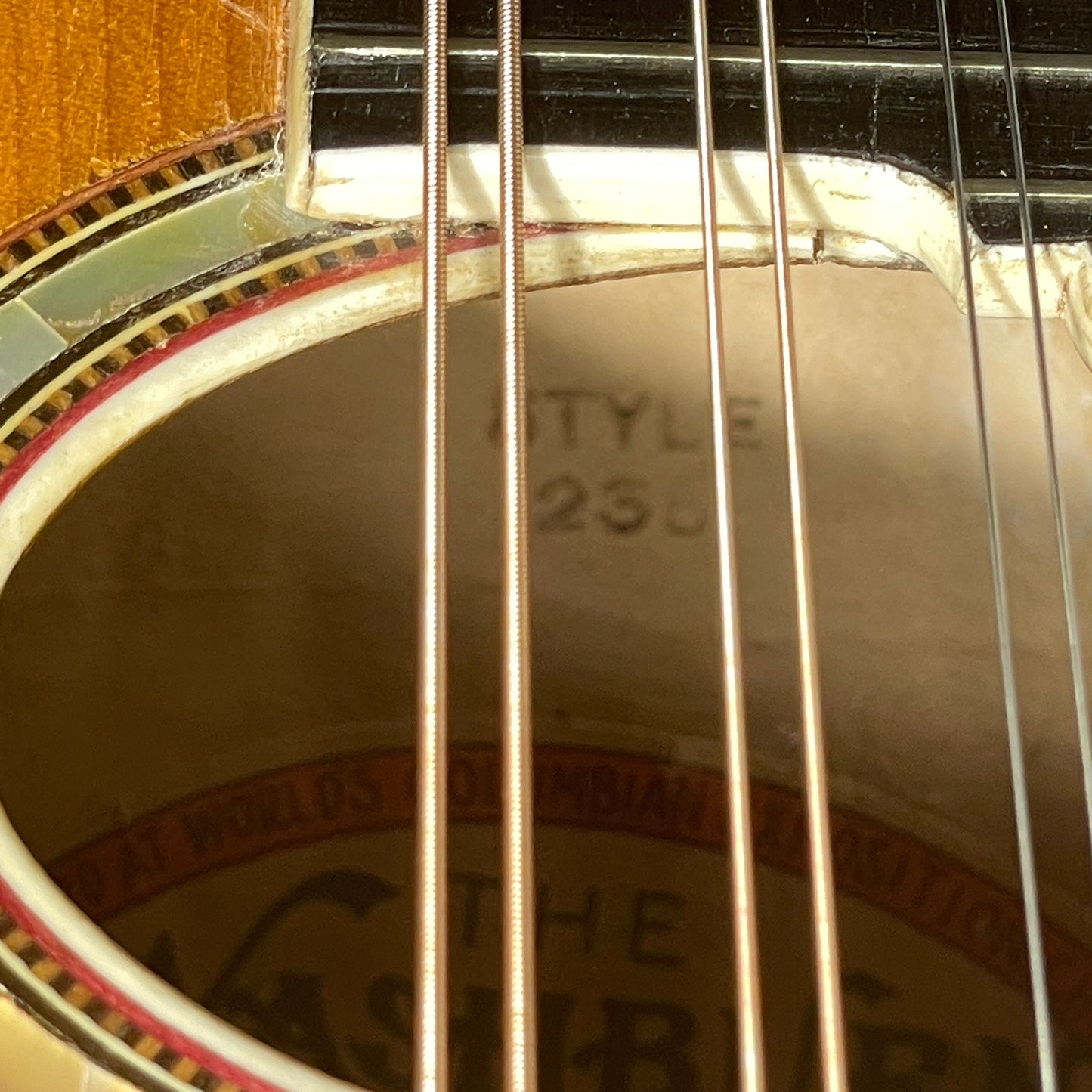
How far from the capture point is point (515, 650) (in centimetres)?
65

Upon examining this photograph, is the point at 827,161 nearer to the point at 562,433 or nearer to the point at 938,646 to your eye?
the point at 562,433

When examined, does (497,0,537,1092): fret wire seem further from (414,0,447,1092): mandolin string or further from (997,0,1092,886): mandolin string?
(997,0,1092,886): mandolin string

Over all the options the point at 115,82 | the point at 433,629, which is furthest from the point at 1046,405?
the point at 115,82

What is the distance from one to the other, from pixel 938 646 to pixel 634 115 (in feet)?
3.45

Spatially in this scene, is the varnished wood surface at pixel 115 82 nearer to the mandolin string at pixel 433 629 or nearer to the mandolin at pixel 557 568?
the mandolin at pixel 557 568

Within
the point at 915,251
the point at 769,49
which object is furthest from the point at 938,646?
the point at 769,49

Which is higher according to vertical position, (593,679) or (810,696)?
(593,679)

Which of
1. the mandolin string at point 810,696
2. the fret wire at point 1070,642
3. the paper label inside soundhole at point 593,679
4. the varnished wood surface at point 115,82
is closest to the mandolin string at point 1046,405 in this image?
the fret wire at point 1070,642

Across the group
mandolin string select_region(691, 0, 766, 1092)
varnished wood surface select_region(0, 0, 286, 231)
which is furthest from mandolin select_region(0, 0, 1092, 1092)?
mandolin string select_region(691, 0, 766, 1092)

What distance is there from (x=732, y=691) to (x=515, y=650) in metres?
0.10

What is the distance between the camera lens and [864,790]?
69.6 inches

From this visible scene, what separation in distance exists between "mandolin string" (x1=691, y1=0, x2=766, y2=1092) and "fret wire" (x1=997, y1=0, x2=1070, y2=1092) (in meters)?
0.12

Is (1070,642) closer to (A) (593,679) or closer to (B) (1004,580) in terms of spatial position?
(B) (1004,580)

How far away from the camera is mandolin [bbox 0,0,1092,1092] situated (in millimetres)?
857
